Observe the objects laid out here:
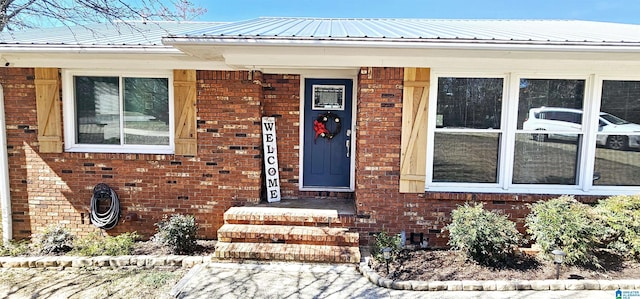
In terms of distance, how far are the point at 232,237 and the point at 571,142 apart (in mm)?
5052

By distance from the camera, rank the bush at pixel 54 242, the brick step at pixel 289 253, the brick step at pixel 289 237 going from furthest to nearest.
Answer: the bush at pixel 54 242 → the brick step at pixel 289 237 → the brick step at pixel 289 253

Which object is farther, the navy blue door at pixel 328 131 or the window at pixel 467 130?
the navy blue door at pixel 328 131

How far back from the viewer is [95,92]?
5.43 m

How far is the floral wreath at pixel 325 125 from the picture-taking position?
225 inches

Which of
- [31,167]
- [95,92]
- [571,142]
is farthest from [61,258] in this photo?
[571,142]

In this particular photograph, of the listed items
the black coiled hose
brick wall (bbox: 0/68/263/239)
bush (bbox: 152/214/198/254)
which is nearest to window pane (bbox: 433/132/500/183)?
brick wall (bbox: 0/68/263/239)

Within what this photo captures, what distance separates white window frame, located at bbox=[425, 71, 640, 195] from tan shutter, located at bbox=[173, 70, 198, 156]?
3.52m

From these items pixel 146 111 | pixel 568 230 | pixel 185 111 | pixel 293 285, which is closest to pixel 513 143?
pixel 568 230

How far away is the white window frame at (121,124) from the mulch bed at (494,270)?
12.2 feet

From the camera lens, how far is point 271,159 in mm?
5609

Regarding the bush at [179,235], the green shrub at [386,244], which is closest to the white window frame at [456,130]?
the green shrub at [386,244]

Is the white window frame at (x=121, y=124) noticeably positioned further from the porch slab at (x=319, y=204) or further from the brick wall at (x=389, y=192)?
the brick wall at (x=389, y=192)

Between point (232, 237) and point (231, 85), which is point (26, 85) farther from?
point (232, 237)

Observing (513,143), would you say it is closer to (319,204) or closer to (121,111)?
(319,204)
